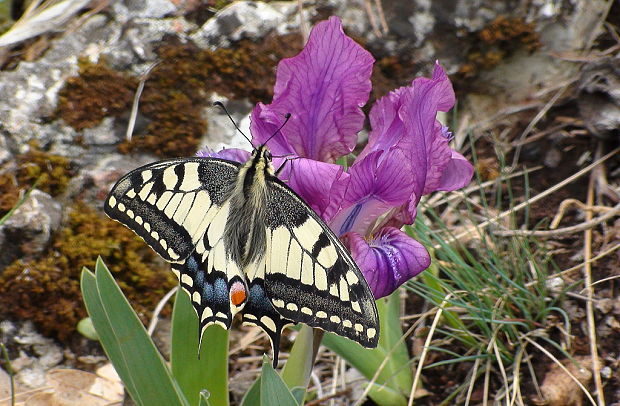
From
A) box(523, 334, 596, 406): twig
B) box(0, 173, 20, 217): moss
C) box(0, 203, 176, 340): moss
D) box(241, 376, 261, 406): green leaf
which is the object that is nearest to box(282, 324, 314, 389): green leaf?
box(241, 376, 261, 406): green leaf

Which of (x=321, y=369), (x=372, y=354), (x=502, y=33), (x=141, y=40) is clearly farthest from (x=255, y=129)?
(x=502, y=33)

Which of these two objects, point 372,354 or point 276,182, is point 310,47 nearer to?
point 276,182

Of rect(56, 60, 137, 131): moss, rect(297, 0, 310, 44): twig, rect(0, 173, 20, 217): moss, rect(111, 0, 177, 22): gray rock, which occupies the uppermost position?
rect(111, 0, 177, 22): gray rock

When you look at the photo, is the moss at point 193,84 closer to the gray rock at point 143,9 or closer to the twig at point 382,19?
the gray rock at point 143,9

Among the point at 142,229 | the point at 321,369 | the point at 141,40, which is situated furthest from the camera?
A: the point at 141,40

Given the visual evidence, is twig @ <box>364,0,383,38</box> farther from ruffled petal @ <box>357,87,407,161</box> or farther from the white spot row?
the white spot row

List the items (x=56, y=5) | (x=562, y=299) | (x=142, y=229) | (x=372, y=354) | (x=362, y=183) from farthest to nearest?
(x=56, y=5)
(x=562, y=299)
(x=372, y=354)
(x=142, y=229)
(x=362, y=183)

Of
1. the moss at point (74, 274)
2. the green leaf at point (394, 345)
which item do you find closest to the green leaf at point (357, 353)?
the green leaf at point (394, 345)
